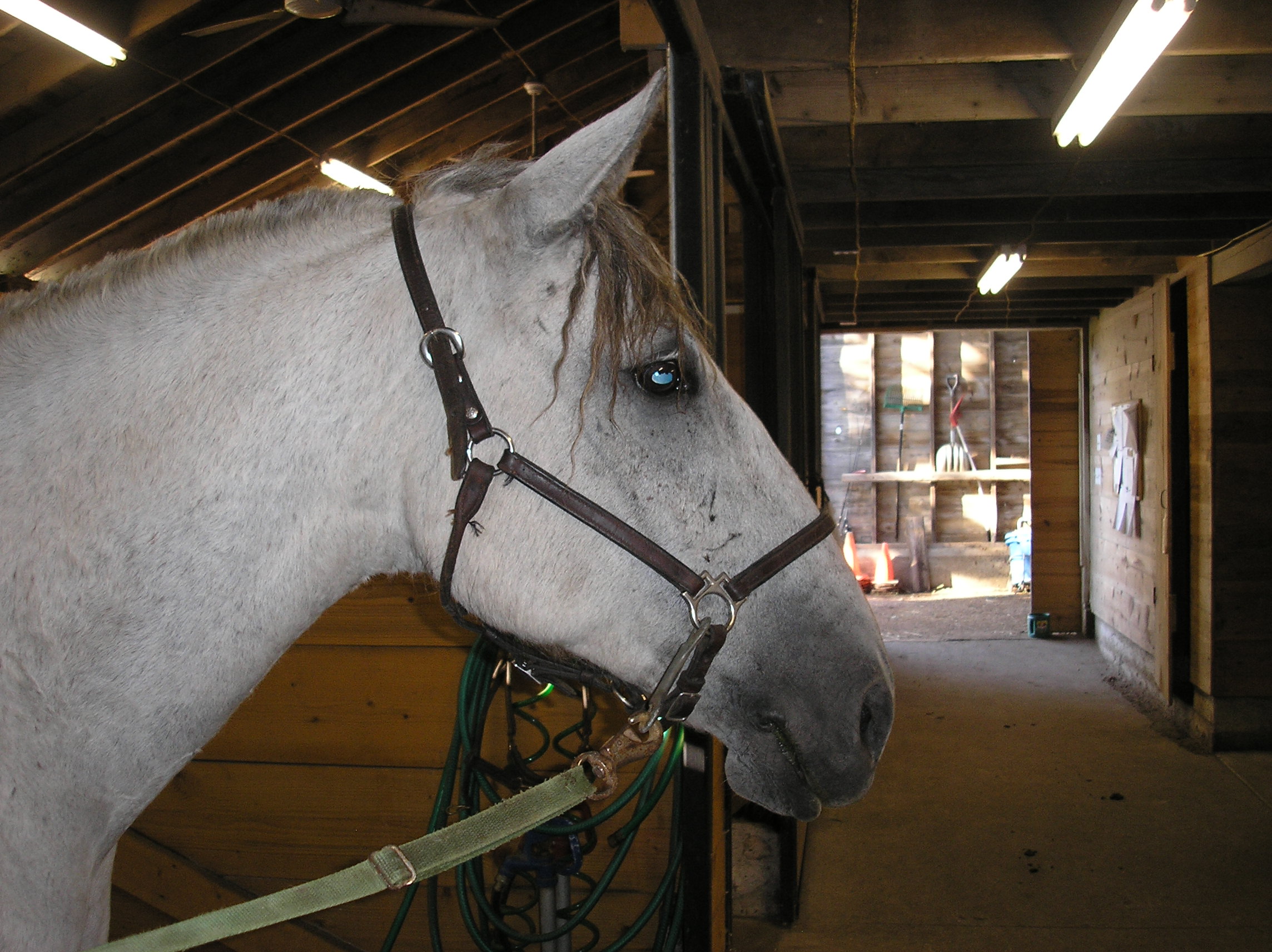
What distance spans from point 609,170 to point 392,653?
1.63 metres

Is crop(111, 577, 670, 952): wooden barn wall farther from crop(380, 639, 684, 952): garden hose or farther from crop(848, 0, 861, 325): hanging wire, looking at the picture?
crop(848, 0, 861, 325): hanging wire

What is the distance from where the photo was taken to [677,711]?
98 centimetres

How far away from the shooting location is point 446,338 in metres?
0.89

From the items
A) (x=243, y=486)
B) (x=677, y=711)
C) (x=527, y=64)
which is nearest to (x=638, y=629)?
(x=677, y=711)

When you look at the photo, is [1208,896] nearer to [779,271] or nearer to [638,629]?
[779,271]

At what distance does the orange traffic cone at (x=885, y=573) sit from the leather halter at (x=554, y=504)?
1008cm

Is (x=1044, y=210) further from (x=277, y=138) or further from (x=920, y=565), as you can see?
(x=920, y=565)

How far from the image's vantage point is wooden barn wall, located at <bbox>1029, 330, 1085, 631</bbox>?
737cm

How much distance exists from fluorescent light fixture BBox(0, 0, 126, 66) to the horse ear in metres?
3.27

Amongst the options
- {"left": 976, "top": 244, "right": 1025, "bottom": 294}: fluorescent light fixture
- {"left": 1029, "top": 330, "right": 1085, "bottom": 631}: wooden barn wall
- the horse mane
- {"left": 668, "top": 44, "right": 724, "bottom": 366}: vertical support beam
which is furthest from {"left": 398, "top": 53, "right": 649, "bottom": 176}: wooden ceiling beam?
the horse mane

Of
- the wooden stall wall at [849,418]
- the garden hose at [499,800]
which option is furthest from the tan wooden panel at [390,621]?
the wooden stall wall at [849,418]

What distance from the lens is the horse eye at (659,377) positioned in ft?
3.13

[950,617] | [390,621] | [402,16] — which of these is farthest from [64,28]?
[950,617]

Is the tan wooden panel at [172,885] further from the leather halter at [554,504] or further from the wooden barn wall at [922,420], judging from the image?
the wooden barn wall at [922,420]
